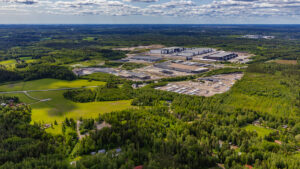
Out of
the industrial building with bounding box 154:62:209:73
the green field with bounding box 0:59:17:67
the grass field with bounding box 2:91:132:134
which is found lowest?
the grass field with bounding box 2:91:132:134

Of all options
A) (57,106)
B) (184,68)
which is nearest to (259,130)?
(57,106)

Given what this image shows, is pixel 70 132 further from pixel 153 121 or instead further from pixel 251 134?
pixel 251 134

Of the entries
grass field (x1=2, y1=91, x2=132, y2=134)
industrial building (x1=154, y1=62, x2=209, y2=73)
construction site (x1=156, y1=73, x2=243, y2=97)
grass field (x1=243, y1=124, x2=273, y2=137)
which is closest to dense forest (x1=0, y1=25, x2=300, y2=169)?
grass field (x1=243, y1=124, x2=273, y2=137)

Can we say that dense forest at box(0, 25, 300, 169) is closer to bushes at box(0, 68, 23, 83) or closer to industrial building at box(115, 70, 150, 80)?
industrial building at box(115, 70, 150, 80)

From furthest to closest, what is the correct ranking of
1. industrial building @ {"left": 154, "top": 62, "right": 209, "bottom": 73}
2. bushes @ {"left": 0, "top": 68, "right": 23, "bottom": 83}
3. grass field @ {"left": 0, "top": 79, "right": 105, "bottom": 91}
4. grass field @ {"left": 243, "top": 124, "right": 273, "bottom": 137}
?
industrial building @ {"left": 154, "top": 62, "right": 209, "bottom": 73} → bushes @ {"left": 0, "top": 68, "right": 23, "bottom": 83} → grass field @ {"left": 0, "top": 79, "right": 105, "bottom": 91} → grass field @ {"left": 243, "top": 124, "right": 273, "bottom": 137}

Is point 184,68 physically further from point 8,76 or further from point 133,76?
point 8,76

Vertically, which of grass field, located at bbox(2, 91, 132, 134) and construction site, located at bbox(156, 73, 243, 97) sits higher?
construction site, located at bbox(156, 73, 243, 97)

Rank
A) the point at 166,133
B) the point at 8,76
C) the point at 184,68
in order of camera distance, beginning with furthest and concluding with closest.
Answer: the point at 184,68 < the point at 8,76 < the point at 166,133
